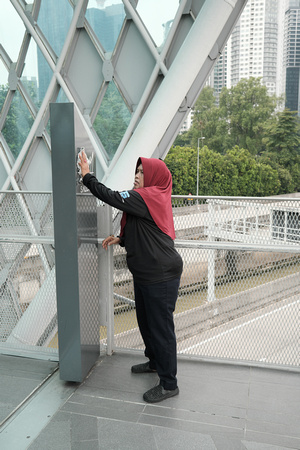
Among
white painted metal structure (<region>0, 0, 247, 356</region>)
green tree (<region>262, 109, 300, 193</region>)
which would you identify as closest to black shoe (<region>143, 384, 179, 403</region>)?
white painted metal structure (<region>0, 0, 247, 356</region>)

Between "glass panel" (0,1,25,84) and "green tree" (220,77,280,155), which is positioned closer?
"glass panel" (0,1,25,84)

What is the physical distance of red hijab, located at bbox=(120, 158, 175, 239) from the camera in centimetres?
280

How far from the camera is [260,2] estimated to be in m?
93.4

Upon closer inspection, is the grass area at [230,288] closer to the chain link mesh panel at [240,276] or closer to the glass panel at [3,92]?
the chain link mesh panel at [240,276]

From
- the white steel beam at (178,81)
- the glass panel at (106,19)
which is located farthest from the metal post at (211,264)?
the glass panel at (106,19)

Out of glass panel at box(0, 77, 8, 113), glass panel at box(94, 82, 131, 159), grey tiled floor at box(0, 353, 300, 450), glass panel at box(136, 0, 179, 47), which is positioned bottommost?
grey tiled floor at box(0, 353, 300, 450)

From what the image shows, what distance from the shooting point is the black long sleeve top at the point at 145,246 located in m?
2.79

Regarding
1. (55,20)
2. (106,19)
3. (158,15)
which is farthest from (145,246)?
(55,20)

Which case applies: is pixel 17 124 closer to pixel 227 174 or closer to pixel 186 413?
pixel 186 413

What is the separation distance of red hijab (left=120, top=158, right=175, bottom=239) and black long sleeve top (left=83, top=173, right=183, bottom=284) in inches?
1.3

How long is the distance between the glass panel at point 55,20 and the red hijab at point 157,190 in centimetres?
578

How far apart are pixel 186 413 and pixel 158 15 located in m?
5.88

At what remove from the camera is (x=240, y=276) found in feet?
10.8

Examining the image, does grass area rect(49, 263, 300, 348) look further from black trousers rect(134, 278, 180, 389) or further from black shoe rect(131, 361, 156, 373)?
black trousers rect(134, 278, 180, 389)
